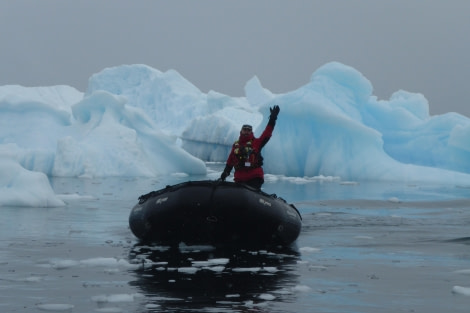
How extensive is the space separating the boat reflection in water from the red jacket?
118cm

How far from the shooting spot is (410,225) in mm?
13164

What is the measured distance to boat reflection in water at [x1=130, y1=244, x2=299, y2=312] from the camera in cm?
618

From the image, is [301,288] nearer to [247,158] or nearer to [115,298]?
[115,298]

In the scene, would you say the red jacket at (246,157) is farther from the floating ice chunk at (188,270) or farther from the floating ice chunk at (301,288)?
the floating ice chunk at (301,288)

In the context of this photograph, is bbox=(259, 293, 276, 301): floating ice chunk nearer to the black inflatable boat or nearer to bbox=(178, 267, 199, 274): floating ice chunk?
bbox=(178, 267, 199, 274): floating ice chunk

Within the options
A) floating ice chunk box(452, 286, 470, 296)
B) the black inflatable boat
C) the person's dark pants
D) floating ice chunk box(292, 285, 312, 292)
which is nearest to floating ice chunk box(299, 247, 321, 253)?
the black inflatable boat

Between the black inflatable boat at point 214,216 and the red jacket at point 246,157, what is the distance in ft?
2.39

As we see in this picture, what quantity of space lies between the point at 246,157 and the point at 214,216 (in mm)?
1366

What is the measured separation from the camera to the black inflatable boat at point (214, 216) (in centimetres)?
943

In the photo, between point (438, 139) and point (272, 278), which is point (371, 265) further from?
point (438, 139)

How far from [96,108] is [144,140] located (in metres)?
2.24

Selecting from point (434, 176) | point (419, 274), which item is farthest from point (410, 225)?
point (434, 176)

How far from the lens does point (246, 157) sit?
34.6ft

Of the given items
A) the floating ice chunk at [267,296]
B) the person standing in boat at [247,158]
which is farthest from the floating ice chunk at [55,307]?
the person standing in boat at [247,158]
